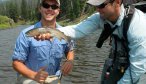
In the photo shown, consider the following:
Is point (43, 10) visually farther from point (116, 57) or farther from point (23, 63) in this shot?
point (116, 57)

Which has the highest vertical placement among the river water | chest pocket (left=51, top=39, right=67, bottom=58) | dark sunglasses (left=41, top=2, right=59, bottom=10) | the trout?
dark sunglasses (left=41, top=2, right=59, bottom=10)

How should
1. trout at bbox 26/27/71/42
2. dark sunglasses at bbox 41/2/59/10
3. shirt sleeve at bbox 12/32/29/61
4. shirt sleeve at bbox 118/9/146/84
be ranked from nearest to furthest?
shirt sleeve at bbox 118/9/146/84, trout at bbox 26/27/71/42, shirt sleeve at bbox 12/32/29/61, dark sunglasses at bbox 41/2/59/10

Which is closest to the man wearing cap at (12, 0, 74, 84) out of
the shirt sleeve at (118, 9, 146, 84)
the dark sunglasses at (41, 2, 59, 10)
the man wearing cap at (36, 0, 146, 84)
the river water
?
the dark sunglasses at (41, 2, 59, 10)

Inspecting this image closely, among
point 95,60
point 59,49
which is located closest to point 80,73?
point 95,60

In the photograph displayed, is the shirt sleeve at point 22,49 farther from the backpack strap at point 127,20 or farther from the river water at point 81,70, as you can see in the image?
the river water at point 81,70

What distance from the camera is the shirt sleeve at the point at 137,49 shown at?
5402mm

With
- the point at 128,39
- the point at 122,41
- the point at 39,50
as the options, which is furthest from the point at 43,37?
the point at 128,39

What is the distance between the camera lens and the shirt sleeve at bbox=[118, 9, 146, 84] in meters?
5.40

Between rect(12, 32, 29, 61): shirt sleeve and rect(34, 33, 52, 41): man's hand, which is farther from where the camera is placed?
rect(12, 32, 29, 61): shirt sleeve

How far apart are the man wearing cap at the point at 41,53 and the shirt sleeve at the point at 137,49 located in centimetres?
148

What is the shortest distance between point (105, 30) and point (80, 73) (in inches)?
670

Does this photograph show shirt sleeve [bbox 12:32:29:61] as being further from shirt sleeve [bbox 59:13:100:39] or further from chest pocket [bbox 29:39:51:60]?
shirt sleeve [bbox 59:13:100:39]

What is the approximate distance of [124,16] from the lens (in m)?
5.58

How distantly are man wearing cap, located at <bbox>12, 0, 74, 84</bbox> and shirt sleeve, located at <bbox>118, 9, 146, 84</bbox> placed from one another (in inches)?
58.2
